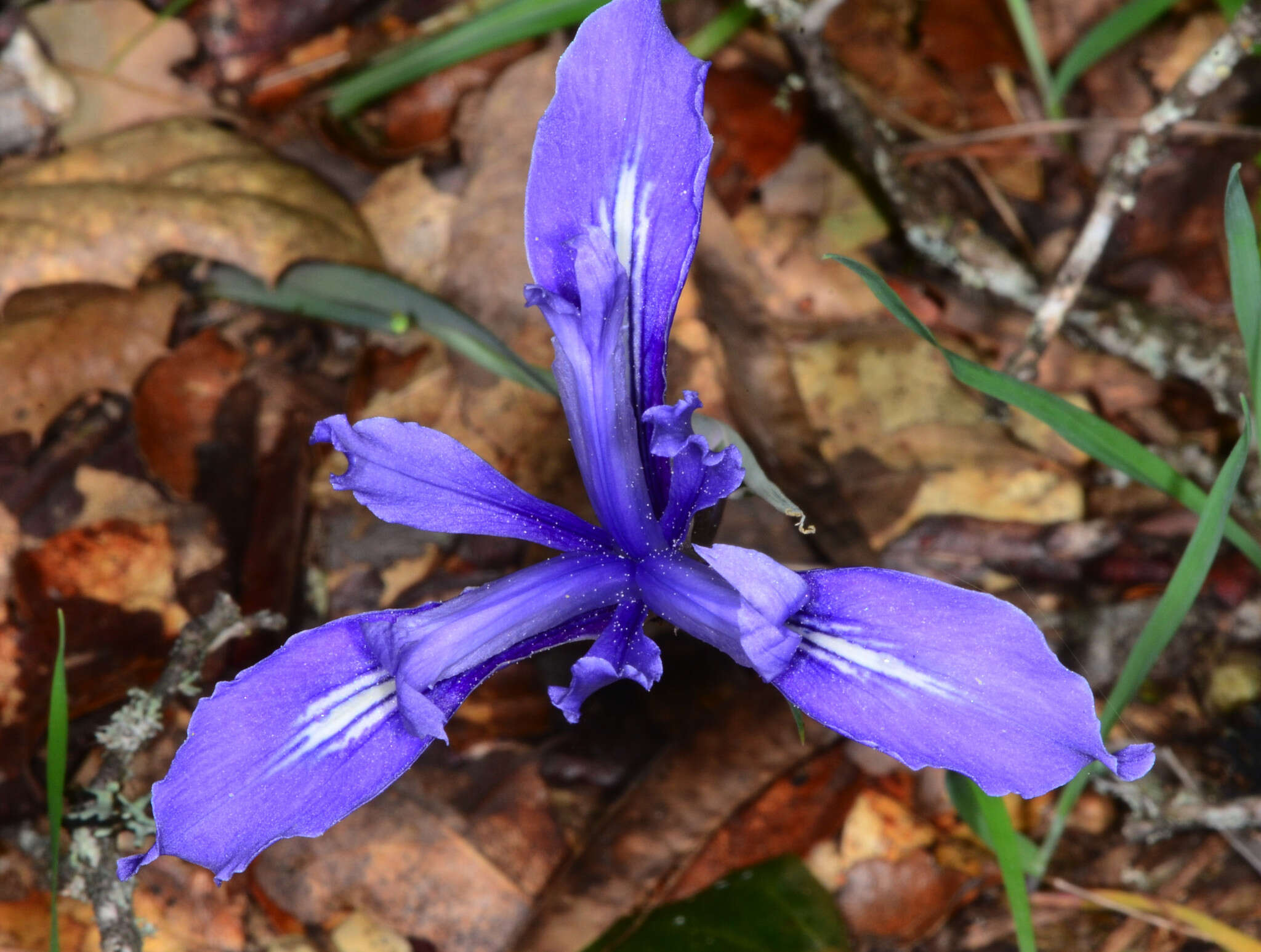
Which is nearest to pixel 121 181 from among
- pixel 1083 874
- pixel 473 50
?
pixel 473 50

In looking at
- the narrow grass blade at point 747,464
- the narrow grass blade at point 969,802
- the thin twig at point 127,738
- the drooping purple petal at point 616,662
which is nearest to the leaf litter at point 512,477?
the thin twig at point 127,738

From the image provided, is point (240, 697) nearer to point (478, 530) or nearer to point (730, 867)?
point (478, 530)

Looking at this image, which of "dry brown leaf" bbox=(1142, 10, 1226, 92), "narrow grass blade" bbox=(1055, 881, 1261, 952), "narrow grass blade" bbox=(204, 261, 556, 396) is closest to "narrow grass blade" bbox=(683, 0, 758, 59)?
"narrow grass blade" bbox=(204, 261, 556, 396)

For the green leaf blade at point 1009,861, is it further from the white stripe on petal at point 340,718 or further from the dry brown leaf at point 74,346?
the dry brown leaf at point 74,346

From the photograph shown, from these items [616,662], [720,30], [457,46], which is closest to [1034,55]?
[720,30]

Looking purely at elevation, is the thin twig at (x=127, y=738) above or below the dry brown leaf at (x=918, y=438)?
below

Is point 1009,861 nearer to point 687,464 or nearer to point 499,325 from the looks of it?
point 687,464

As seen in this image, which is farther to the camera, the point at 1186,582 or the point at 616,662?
the point at 1186,582
